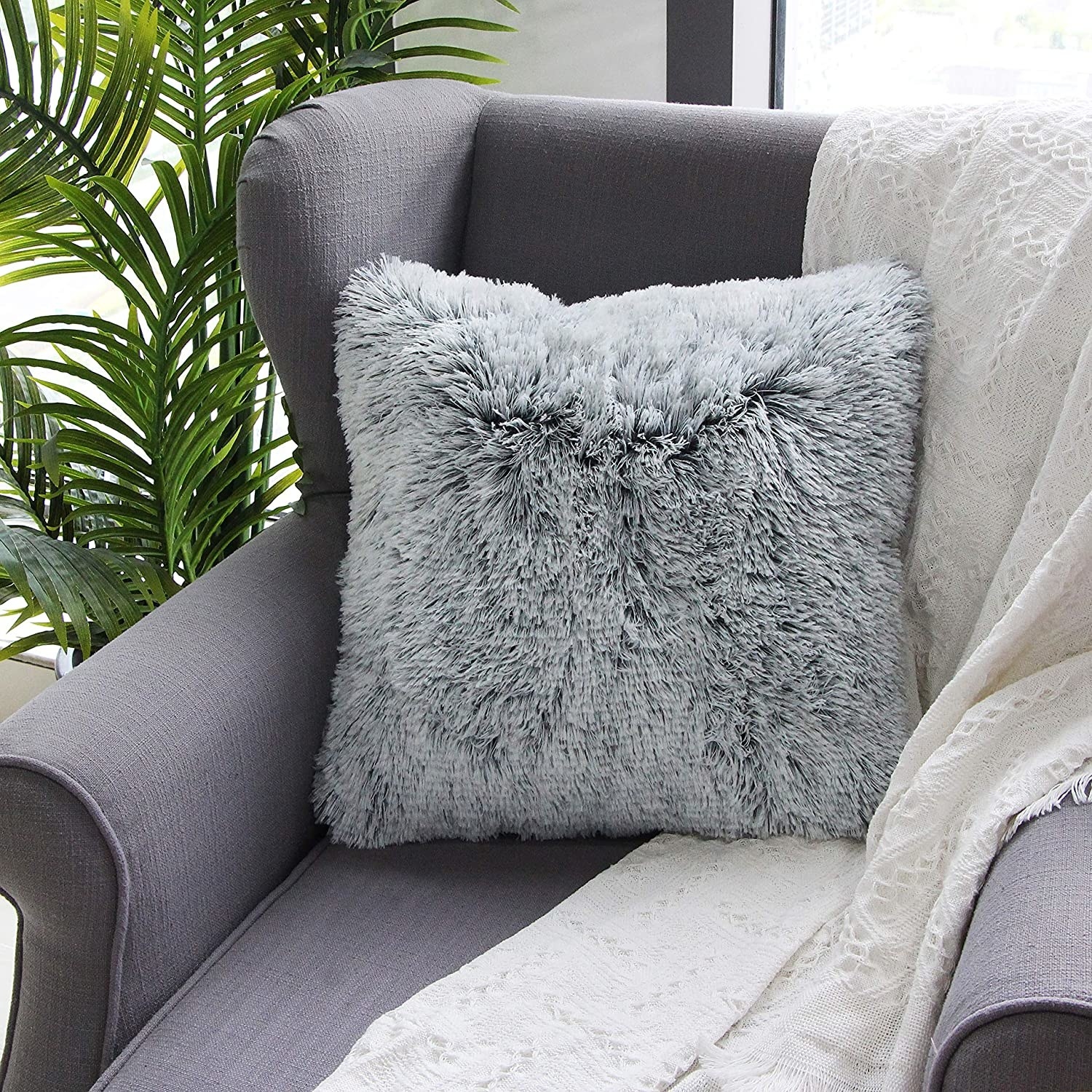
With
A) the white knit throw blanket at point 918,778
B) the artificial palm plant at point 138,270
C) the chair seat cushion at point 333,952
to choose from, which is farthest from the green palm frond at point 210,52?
the chair seat cushion at point 333,952

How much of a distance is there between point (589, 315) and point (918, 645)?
1.42ft

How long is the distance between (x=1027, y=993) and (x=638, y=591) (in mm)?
459

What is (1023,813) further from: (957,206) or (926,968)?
(957,206)

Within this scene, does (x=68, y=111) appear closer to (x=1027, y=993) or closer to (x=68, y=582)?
(x=68, y=582)

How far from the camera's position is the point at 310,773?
3.54 ft

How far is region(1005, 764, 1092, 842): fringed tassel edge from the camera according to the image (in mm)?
774

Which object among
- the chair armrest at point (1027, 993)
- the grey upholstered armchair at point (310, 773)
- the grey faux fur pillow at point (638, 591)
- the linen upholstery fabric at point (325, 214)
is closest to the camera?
the chair armrest at point (1027, 993)

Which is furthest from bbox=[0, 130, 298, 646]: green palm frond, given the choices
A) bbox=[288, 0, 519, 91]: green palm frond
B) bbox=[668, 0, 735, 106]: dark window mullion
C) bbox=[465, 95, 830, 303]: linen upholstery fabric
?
bbox=[668, 0, 735, 106]: dark window mullion

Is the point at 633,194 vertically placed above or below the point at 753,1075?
above

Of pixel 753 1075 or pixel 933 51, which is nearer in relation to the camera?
pixel 753 1075

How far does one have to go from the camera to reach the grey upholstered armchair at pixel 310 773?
761 millimetres

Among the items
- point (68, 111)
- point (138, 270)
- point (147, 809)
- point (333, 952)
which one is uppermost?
point (68, 111)

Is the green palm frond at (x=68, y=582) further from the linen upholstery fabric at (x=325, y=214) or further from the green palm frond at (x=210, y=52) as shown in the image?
the green palm frond at (x=210, y=52)

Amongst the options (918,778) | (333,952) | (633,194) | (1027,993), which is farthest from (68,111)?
(1027,993)
